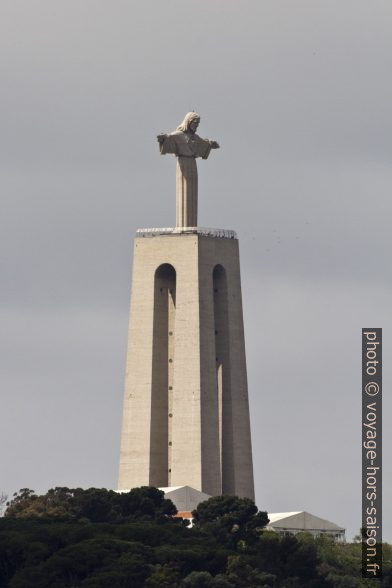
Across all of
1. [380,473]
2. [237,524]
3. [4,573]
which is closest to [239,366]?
[237,524]

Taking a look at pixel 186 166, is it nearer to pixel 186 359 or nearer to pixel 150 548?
pixel 186 359

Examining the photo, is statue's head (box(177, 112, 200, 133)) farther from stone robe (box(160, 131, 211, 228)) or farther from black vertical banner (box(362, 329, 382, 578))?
black vertical banner (box(362, 329, 382, 578))

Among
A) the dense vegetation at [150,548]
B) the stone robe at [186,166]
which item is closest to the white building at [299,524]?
the dense vegetation at [150,548]

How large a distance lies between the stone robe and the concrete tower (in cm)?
6

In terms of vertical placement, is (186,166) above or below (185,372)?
above

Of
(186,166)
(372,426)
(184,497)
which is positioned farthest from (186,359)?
(372,426)

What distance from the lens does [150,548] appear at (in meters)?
174

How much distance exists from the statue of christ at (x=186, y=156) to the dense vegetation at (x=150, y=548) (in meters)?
20.0

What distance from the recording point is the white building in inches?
7726

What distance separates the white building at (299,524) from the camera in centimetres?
19625

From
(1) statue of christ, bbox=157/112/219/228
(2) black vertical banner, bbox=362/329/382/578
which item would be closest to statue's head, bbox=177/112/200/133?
(1) statue of christ, bbox=157/112/219/228

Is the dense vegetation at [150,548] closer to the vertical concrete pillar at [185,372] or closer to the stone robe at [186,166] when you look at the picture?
the vertical concrete pillar at [185,372]

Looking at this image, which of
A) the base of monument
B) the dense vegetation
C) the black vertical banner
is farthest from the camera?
the base of monument

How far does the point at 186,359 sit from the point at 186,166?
12.6 m
